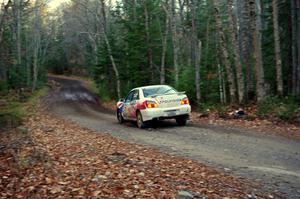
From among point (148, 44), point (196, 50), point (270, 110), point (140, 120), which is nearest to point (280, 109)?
point (270, 110)

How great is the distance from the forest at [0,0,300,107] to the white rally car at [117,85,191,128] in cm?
404

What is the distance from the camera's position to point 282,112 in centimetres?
Result: 1499

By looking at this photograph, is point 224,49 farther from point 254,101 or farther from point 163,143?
point 163,143

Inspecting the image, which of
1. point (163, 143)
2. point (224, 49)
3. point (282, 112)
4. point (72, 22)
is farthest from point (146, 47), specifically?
point (72, 22)

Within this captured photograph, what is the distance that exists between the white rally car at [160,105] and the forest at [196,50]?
404 cm

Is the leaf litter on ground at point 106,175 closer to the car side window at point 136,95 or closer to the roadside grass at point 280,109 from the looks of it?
the car side window at point 136,95

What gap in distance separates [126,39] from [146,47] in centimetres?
238

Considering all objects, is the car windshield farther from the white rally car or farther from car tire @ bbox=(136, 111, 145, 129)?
car tire @ bbox=(136, 111, 145, 129)

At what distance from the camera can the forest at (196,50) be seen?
18.7 meters

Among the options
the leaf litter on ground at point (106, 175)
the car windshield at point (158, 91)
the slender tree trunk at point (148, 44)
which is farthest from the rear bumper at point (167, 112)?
the slender tree trunk at point (148, 44)

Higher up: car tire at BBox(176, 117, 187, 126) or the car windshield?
the car windshield

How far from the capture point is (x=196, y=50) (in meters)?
21.4

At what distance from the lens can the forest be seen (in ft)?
61.5

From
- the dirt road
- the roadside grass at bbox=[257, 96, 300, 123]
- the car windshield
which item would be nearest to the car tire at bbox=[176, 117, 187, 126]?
the dirt road
